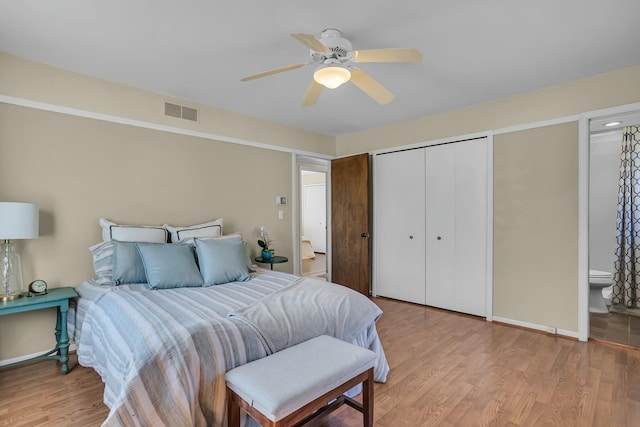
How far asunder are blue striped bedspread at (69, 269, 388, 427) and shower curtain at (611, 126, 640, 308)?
3.75m

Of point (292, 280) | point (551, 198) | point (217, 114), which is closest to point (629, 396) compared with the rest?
point (551, 198)

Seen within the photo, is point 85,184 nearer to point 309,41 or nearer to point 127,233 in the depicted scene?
point 127,233

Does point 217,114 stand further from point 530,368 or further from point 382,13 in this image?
point 530,368

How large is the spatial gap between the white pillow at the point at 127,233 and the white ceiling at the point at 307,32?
1318 mm

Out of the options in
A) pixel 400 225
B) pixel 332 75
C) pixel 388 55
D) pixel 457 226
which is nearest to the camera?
pixel 388 55

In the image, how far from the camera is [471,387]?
7.42 feet

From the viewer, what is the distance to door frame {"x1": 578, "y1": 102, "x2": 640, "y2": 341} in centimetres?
299

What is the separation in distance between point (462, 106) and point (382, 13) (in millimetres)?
2176

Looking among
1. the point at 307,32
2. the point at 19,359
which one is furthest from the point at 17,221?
the point at 307,32

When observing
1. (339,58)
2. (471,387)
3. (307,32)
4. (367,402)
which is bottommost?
(471,387)

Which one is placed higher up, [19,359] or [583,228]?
[583,228]

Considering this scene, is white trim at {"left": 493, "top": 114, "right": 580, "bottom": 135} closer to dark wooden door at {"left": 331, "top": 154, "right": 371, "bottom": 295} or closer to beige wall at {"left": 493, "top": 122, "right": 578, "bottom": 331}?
beige wall at {"left": 493, "top": 122, "right": 578, "bottom": 331}

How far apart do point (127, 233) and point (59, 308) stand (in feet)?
2.36

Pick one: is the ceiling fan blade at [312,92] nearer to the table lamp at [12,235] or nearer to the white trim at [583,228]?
the table lamp at [12,235]
